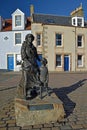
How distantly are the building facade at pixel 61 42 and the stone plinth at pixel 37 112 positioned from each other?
2379 cm

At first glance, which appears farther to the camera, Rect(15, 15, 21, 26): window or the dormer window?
the dormer window

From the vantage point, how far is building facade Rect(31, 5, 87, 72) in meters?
30.4

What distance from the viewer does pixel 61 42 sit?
1235 inches

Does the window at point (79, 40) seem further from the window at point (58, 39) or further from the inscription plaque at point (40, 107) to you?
the inscription plaque at point (40, 107)

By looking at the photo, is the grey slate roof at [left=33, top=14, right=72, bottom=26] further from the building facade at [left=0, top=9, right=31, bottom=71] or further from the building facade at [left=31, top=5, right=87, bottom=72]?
the building facade at [left=0, top=9, right=31, bottom=71]

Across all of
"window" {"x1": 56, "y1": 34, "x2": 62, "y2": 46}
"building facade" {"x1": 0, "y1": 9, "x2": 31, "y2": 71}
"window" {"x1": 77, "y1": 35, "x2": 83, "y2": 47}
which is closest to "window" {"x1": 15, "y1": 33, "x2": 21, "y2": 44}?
"building facade" {"x1": 0, "y1": 9, "x2": 31, "y2": 71}

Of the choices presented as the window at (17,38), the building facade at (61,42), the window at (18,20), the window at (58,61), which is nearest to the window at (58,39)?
the building facade at (61,42)

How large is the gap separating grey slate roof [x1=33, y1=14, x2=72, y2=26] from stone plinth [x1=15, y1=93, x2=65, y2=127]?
26.0 metres

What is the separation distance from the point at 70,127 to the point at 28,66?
8.77 feet

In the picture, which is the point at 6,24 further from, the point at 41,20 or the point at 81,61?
the point at 81,61

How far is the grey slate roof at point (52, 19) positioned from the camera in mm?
32519

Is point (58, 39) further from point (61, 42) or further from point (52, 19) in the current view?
point (52, 19)

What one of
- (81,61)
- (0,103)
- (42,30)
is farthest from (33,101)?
(81,61)

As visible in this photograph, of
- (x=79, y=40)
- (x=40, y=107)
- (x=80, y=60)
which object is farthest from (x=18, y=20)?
(x=40, y=107)
